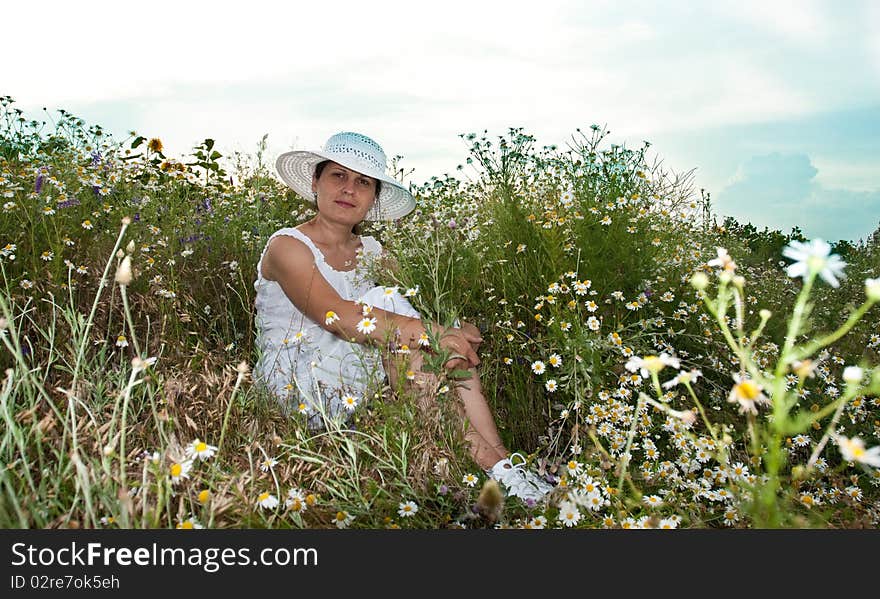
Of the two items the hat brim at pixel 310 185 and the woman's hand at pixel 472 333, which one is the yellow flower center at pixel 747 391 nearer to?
the woman's hand at pixel 472 333

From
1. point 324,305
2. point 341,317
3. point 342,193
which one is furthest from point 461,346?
point 342,193

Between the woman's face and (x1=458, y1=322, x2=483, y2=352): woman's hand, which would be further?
the woman's face

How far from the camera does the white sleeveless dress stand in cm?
288

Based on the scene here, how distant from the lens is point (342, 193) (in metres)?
3.70

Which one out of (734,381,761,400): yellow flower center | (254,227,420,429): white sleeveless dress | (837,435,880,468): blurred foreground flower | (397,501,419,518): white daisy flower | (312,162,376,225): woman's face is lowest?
(397,501,419,518): white daisy flower

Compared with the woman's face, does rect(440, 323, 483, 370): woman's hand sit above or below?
below

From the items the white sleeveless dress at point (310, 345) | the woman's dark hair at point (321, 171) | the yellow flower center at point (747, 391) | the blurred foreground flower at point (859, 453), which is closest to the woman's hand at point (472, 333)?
the white sleeveless dress at point (310, 345)

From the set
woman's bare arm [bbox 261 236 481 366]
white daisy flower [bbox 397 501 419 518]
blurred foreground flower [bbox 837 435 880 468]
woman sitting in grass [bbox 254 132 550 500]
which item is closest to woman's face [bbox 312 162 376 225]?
woman sitting in grass [bbox 254 132 550 500]

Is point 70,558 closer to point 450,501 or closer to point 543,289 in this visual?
point 450,501

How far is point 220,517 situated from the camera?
1.87m

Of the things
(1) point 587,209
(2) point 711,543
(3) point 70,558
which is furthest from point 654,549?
(1) point 587,209

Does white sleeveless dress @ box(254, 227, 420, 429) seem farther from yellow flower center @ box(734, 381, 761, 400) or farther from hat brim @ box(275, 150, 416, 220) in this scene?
yellow flower center @ box(734, 381, 761, 400)

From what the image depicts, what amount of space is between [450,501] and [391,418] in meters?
0.31

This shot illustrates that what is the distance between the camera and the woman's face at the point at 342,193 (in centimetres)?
→ 370
